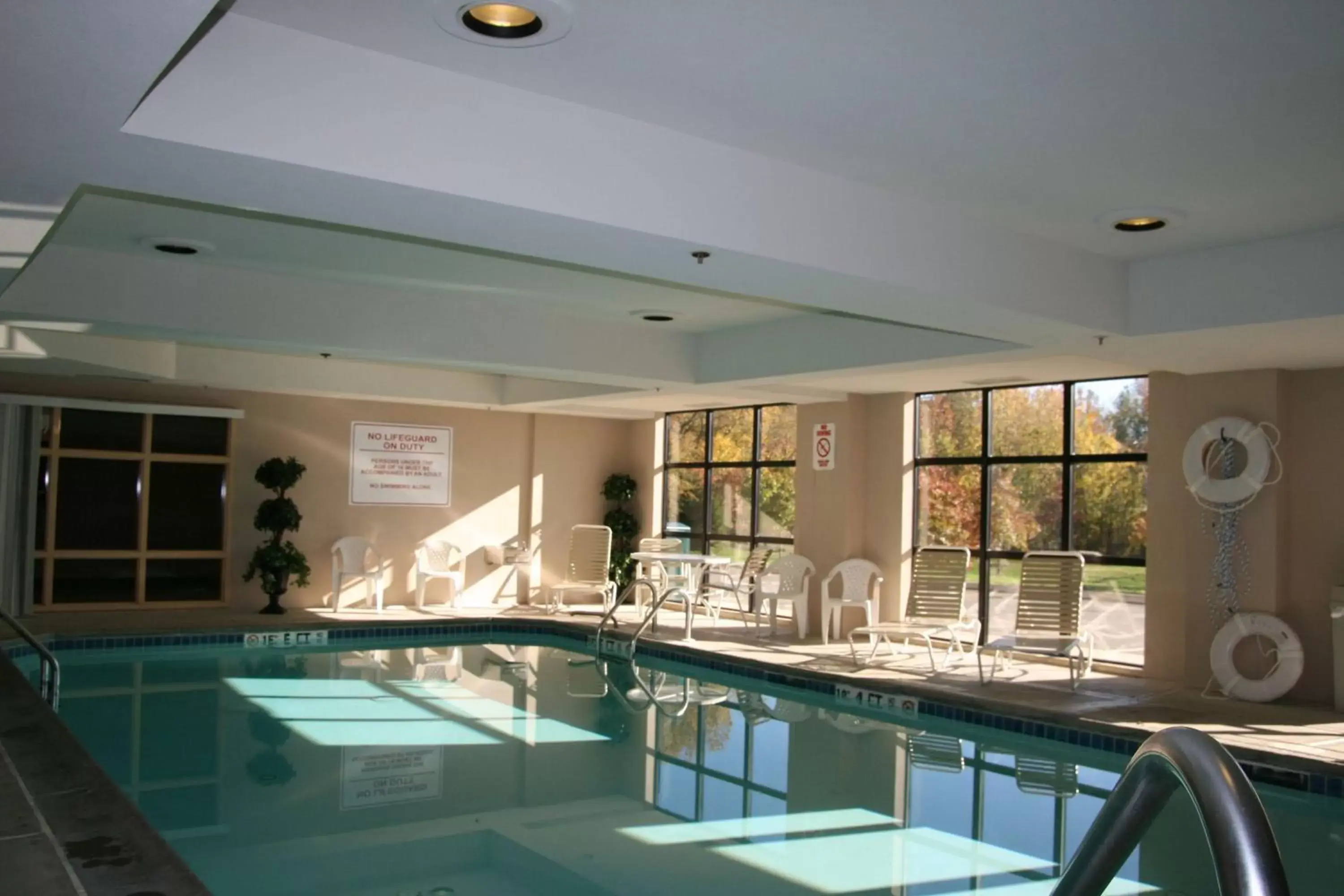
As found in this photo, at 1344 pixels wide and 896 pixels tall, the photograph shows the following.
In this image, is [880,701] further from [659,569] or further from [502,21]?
[502,21]

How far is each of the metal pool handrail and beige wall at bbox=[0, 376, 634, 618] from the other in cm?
1146

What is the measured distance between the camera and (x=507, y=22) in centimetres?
326

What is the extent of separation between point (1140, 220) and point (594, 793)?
404cm

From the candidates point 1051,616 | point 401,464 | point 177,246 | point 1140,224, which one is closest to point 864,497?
point 1051,616

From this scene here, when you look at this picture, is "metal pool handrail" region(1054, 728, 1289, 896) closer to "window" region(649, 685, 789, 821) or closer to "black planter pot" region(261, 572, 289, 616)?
"window" region(649, 685, 789, 821)

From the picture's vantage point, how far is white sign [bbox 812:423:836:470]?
36.8 ft

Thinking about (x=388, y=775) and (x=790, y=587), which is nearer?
(x=388, y=775)

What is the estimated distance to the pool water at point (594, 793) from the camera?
470 centimetres

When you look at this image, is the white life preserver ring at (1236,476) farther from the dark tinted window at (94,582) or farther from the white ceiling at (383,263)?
the dark tinted window at (94,582)

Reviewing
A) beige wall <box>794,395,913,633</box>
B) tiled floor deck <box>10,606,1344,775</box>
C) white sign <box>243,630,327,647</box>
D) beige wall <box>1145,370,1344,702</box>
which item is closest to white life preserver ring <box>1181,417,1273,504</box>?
beige wall <box>1145,370,1344,702</box>

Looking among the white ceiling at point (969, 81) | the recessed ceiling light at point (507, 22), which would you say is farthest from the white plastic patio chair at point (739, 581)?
the recessed ceiling light at point (507, 22)

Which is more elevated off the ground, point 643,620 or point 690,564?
point 690,564

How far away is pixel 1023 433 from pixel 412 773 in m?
6.31

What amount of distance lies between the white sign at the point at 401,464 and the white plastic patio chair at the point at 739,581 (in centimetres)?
342
